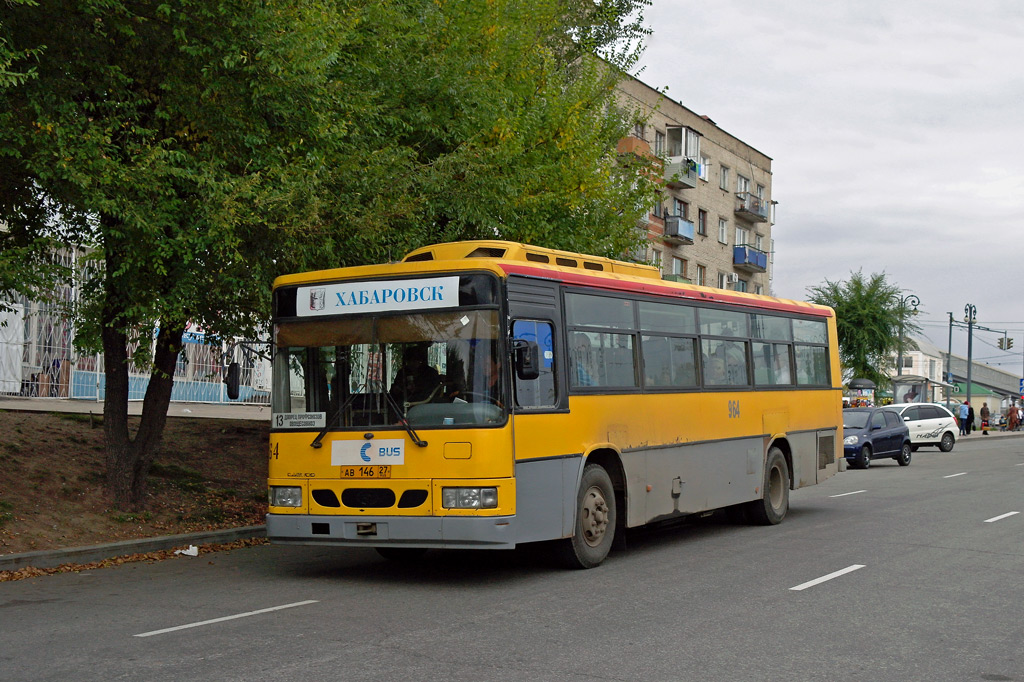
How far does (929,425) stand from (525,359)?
33.5 m

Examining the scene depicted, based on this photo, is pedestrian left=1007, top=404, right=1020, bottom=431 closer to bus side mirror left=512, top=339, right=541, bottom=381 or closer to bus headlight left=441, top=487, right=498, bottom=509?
bus side mirror left=512, top=339, right=541, bottom=381

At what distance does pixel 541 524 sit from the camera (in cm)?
1073

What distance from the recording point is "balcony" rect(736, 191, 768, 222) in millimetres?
61469

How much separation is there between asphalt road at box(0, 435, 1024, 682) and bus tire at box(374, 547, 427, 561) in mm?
134

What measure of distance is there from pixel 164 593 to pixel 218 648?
2868 mm

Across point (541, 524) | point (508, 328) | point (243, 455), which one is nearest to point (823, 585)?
point (541, 524)

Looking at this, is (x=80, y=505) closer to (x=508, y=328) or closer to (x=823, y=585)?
(x=508, y=328)

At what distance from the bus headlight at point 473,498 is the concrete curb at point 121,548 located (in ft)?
14.2

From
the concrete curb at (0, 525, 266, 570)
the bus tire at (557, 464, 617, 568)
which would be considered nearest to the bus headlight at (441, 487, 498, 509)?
the bus tire at (557, 464, 617, 568)

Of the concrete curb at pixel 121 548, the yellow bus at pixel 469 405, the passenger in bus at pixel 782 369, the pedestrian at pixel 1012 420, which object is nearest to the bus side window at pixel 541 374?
the yellow bus at pixel 469 405

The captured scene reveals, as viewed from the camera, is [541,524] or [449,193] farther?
[449,193]

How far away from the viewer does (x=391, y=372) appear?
35.1 feet

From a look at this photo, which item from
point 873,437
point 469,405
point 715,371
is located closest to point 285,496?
point 469,405

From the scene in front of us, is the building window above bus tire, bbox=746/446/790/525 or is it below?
above
